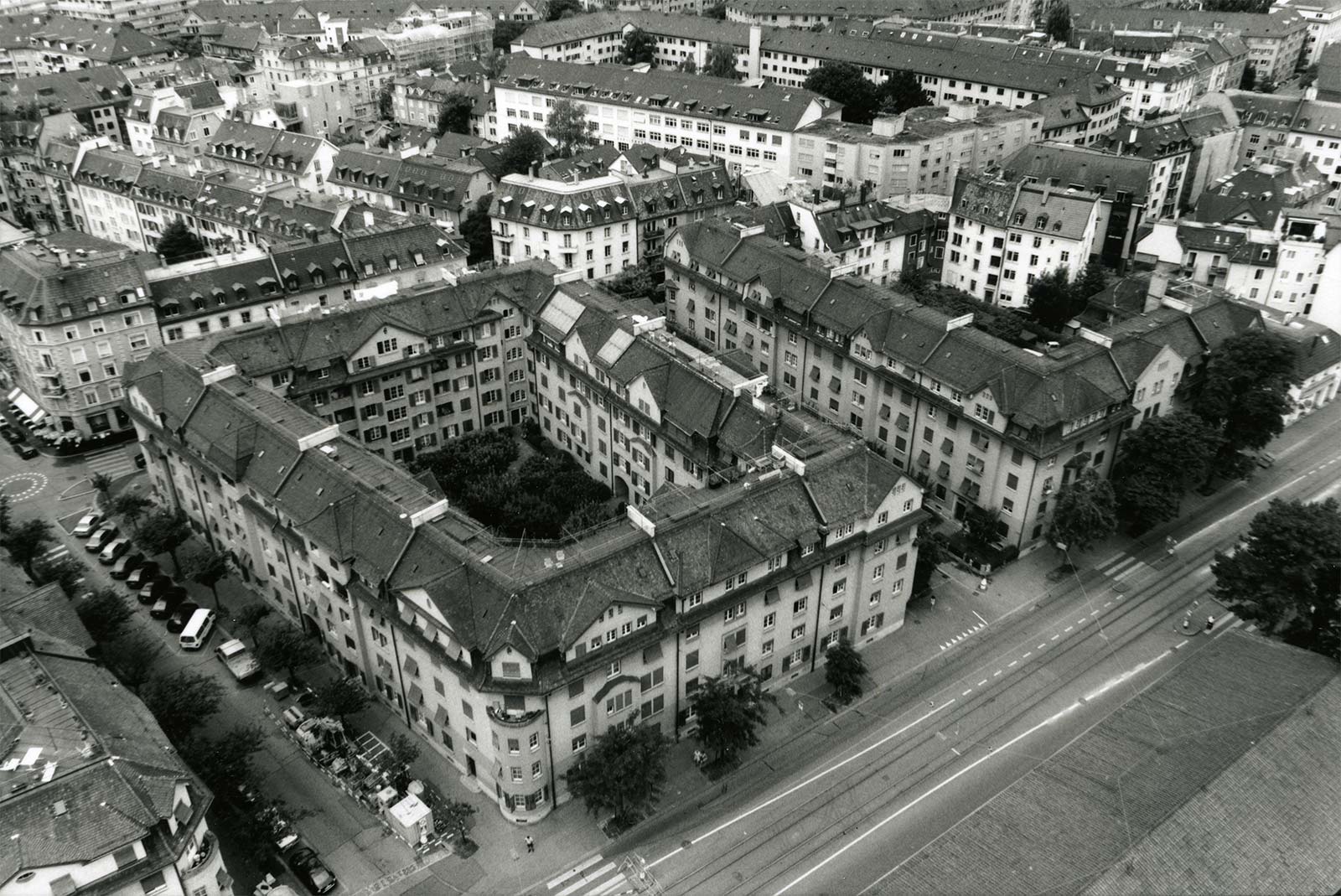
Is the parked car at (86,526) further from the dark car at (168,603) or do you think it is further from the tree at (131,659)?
the tree at (131,659)

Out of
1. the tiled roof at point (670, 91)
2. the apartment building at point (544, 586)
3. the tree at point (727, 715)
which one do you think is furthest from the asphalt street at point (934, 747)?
the tiled roof at point (670, 91)

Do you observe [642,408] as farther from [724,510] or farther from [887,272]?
[887,272]

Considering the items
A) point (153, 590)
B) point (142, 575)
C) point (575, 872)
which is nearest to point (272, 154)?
point (142, 575)

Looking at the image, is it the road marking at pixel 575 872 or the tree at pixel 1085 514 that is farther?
the tree at pixel 1085 514

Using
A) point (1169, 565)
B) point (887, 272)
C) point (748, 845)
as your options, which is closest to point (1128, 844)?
point (748, 845)

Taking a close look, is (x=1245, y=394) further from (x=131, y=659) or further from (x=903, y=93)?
(x=903, y=93)

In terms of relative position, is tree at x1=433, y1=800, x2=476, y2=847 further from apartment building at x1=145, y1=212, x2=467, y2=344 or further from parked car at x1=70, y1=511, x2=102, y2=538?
apartment building at x1=145, y1=212, x2=467, y2=344
